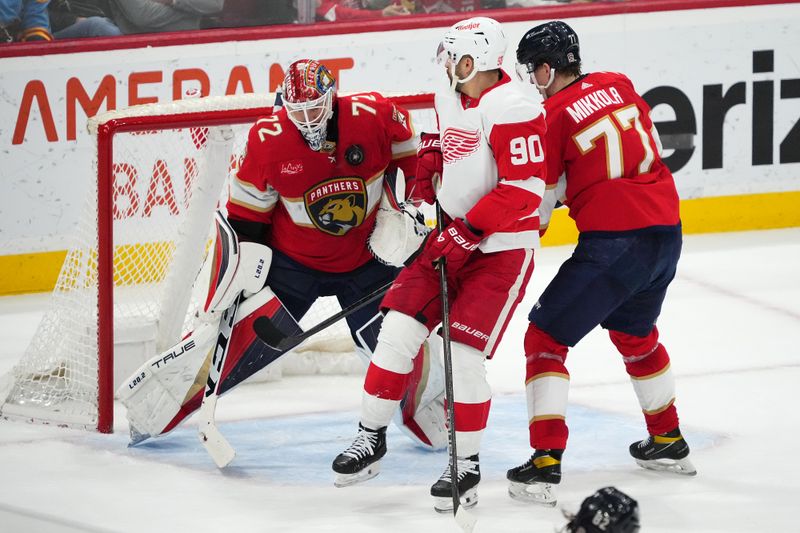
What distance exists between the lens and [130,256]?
195 inches

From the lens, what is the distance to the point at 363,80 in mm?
6453

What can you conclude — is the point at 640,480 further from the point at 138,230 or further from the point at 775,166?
the point at 775,166

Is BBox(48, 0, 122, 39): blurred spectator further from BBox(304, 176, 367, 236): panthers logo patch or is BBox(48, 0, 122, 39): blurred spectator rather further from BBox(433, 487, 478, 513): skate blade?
BBox(433, 487, 478, 513): skate blade

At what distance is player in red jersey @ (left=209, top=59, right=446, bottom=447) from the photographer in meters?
3.81

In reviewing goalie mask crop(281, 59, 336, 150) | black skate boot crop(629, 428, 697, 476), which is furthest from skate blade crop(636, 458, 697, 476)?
goalie mask crop(281, 59, 336, 150)

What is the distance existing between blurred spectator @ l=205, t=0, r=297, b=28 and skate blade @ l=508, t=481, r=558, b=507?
3.26m

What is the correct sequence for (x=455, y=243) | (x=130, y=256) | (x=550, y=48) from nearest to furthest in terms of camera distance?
(x=455, y=243) < (x=550, y=48) < (x=130, y=256)

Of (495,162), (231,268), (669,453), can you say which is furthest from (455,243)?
(669,453)

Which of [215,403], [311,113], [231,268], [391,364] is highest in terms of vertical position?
[311,113]

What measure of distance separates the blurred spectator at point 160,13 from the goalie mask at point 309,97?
2.52m

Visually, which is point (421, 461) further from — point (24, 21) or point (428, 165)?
point (24, 21)

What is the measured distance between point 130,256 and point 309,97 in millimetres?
1533

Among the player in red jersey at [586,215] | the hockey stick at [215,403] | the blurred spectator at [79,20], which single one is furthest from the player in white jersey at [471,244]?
the blurred spectator at [79,20]

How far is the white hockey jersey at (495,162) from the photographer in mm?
3369
